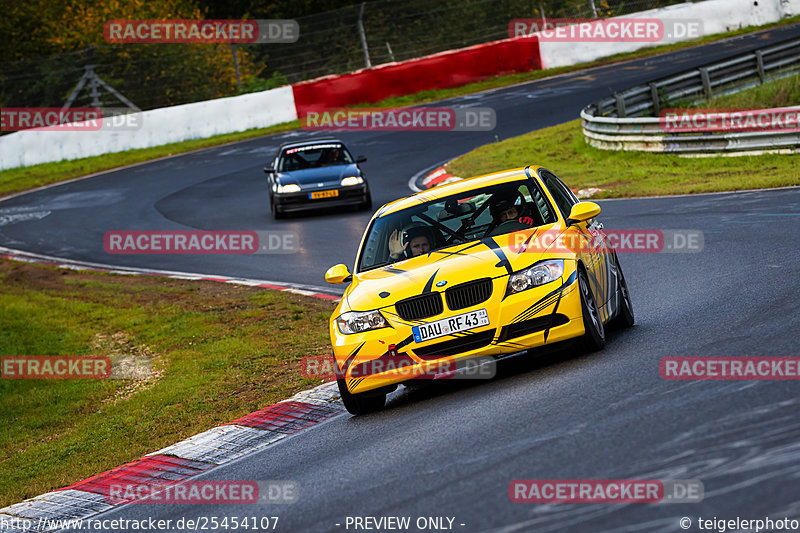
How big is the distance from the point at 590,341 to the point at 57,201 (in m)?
22.5

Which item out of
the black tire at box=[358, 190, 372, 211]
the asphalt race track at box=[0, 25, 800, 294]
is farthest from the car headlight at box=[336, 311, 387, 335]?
the black tire at box=[358, 190, 372, 211]

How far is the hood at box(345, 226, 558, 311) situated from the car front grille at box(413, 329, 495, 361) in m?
0.38

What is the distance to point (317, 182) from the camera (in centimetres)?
2194

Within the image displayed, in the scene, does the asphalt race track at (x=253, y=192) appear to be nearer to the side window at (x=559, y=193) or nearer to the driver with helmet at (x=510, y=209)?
the side window at (x=559, y=193)

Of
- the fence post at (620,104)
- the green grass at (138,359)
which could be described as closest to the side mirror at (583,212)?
the green grass at (138,359)

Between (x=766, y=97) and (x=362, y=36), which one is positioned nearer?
(x=766, y=97)

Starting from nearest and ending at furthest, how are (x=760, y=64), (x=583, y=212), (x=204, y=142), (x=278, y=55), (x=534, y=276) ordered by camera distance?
(x=534, y=276) < (x=583, y=212) < (x=760, y=64) < (x=204, y=142) < (x=278, y=55)

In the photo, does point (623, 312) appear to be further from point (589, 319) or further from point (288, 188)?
point (288, 188)

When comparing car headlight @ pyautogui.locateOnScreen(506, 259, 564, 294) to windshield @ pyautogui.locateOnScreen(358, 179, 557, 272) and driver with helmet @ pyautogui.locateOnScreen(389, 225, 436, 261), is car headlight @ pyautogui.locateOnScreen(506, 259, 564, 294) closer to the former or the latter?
windshield @ pyautogui.locateOnScreen(358, 179, 557, 272)

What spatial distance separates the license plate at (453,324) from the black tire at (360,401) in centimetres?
66

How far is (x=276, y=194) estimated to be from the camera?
21969mm

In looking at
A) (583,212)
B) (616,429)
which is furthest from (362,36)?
(616,429)

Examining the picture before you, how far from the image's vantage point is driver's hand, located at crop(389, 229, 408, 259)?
890 centimetres

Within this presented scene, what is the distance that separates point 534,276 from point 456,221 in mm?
1362
